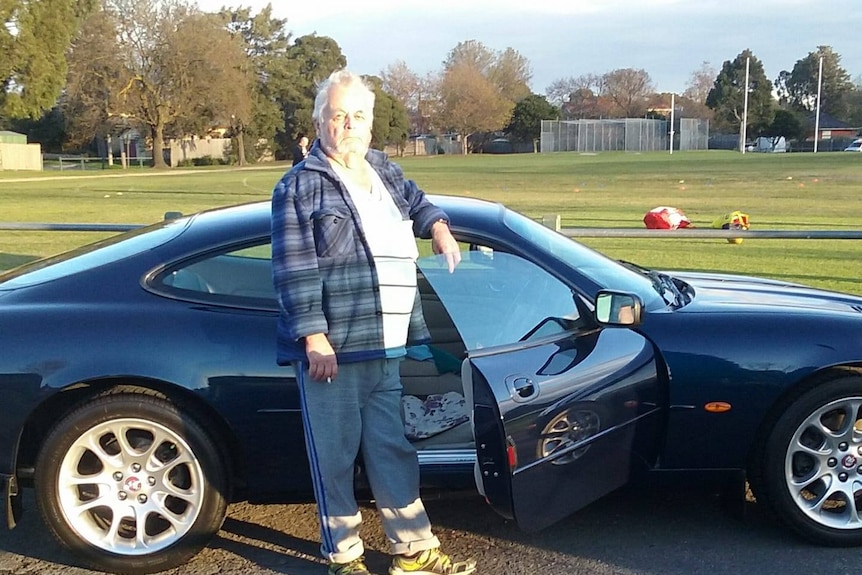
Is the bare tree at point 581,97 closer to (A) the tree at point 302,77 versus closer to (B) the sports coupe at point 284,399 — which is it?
(A) the tree at point 302,77

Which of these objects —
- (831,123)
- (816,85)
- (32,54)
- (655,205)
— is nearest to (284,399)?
(655,205)

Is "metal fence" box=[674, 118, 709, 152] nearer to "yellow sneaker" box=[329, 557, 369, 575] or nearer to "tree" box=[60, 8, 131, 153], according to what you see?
"tree" box=[60, 8, 131, 153]

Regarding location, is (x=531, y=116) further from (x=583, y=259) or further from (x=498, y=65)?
(x=583, y=259)

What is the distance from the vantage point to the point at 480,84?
103 metres

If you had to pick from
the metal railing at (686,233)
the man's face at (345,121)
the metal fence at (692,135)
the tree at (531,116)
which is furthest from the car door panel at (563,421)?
the tree at (531,116)

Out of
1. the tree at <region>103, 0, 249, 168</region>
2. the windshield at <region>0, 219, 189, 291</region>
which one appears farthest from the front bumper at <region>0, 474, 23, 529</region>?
the tree at <region>103, 0, 249, 168</region>

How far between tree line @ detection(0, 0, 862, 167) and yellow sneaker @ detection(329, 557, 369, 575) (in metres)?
51.4

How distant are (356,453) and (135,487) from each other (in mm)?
918

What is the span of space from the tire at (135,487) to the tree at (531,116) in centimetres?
9869

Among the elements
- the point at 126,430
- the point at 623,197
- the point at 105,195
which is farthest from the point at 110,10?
the point at 126,430

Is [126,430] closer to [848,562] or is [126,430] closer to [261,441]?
[261,441]

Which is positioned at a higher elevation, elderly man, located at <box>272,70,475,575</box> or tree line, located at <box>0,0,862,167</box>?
tree line, located at <box>0,0,862,167</box>

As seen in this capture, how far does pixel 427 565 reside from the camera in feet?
10.9

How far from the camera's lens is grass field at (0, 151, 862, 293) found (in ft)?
37.9
